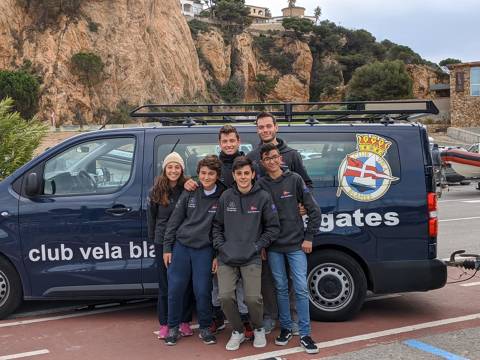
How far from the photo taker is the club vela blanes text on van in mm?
5156

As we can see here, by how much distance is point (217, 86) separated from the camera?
7025cm

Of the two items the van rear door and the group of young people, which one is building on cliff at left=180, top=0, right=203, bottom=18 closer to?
the van rear door

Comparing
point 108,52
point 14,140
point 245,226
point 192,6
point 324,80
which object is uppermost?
point 192,6

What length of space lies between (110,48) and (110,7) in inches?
179

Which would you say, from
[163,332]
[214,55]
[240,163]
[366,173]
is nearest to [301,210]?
[240,163]

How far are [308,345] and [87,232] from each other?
220cm

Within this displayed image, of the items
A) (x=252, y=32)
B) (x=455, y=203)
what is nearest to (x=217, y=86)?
(x=252, y=32)

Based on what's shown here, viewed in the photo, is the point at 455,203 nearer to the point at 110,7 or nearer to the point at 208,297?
the point at 208,297

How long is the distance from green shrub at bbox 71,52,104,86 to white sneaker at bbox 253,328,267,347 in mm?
46825

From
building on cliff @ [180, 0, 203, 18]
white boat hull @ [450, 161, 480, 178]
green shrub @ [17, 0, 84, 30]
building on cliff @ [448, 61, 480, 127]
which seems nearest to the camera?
white boat hull @ [450, 161, 480, 178]

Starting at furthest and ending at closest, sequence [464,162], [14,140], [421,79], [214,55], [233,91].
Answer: [214,55]
[233,91]
[421,79]
[464,162]
[14,140]

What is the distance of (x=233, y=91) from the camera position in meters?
70.7

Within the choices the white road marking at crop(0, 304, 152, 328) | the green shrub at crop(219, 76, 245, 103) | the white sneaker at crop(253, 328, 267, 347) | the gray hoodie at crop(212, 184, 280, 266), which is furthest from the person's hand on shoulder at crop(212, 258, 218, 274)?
the green shrub at crop(219, 76, 245, 103)

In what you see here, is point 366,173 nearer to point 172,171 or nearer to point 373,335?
point 373,335
